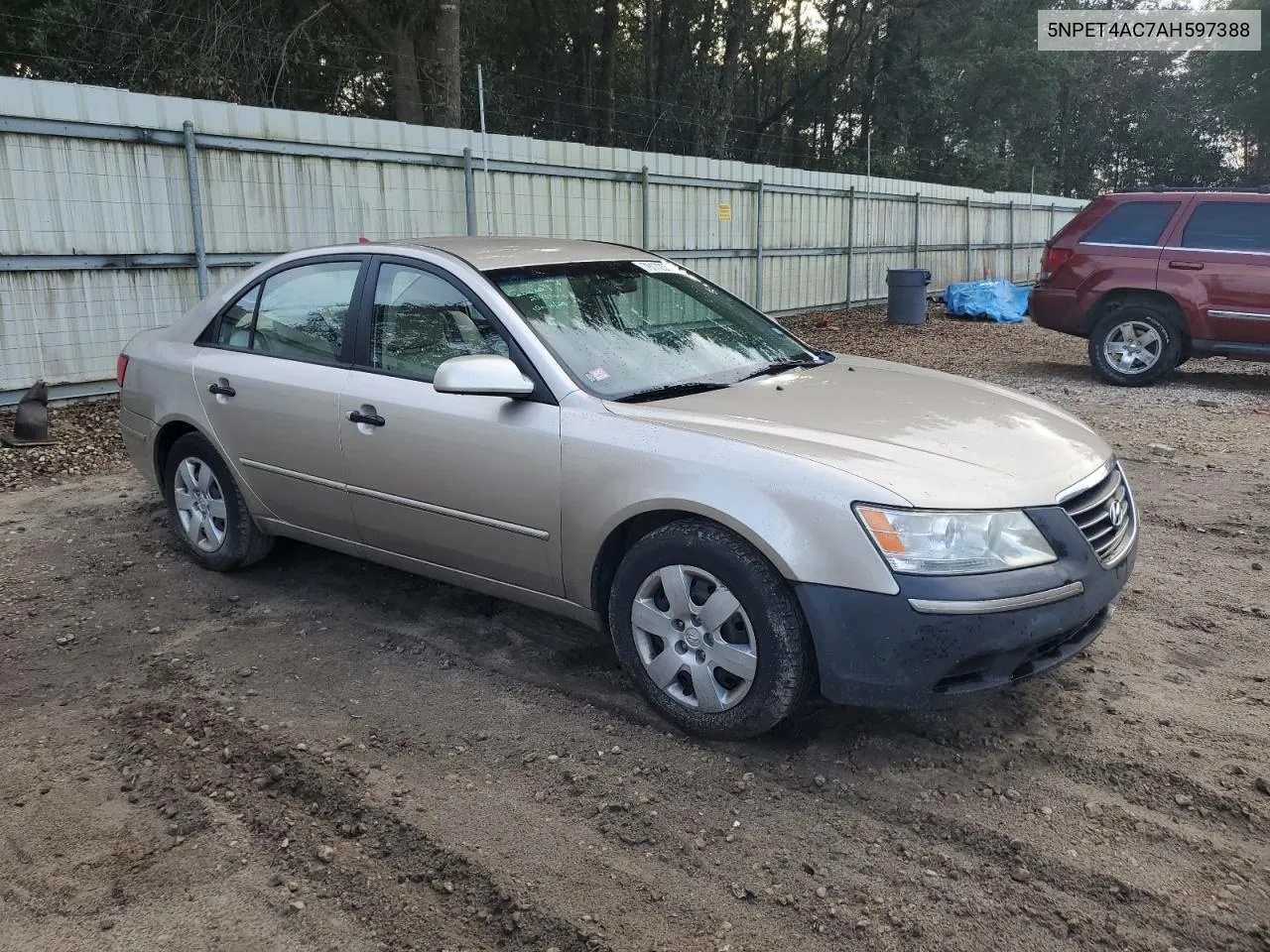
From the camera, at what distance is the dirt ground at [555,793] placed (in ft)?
8.19

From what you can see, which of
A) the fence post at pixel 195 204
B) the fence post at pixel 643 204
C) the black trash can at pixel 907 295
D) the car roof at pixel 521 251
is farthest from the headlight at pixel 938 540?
the black trash can at pixel 907 295

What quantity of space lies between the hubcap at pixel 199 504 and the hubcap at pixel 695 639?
2.51m

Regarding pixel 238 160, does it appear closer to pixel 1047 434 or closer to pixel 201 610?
pixel 201 610

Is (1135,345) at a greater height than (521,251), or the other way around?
(521,251)

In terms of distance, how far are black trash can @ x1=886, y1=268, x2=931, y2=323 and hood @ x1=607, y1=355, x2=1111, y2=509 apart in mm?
12578

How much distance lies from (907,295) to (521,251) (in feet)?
43.0

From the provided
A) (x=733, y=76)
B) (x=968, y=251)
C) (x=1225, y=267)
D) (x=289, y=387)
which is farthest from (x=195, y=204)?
(x=733, y=76)

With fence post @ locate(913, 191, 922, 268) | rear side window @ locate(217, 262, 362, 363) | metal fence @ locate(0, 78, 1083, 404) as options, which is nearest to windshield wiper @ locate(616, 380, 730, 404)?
rear side window @ locate(217, 262, 362, 363)

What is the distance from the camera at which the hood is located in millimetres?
3002

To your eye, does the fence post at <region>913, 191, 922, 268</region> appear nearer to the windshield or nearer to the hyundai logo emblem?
the windshield

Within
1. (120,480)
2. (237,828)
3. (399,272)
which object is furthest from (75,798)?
(120,480)

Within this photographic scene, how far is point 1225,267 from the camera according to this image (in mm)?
9398

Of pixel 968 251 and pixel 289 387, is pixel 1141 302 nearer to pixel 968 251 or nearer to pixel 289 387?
pixel 289 387

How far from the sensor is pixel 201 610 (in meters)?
4.53
